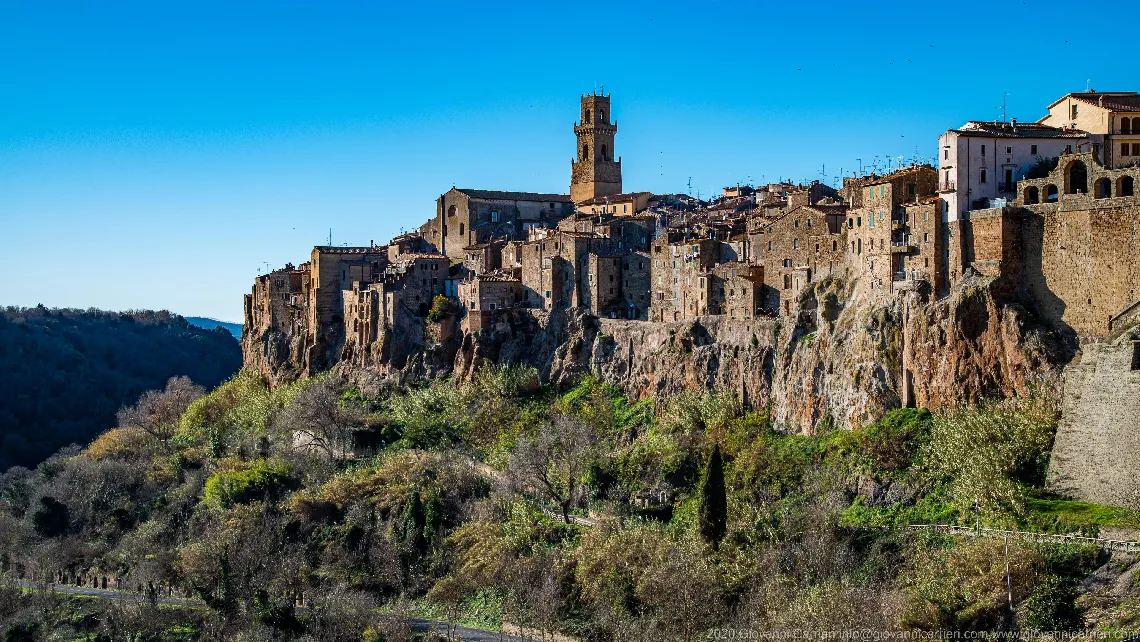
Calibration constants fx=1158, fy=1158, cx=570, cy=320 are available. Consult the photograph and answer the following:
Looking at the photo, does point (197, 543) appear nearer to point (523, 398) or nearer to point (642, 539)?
point (523, 398)

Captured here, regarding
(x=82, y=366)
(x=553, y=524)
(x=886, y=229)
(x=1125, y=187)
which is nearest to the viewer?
(x=1125, y=187)

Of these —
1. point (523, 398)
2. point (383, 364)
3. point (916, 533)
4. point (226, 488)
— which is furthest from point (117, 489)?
point (916, 533)

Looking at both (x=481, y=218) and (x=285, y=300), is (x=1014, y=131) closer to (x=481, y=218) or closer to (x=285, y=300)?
(x=481, y=218)

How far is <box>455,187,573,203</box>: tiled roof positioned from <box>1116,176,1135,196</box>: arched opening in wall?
46.5 meters

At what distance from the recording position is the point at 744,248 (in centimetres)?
5794

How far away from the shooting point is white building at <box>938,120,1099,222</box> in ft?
147

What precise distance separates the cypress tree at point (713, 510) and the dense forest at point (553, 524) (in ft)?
0.28

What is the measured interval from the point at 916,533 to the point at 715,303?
1915 centimetres

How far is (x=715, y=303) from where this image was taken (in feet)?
186

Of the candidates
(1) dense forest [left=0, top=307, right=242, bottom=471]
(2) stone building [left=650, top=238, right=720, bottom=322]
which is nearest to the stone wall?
(2) stone building [left=650, top=238, right=720, bottom=322]

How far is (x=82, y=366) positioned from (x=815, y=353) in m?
93.1

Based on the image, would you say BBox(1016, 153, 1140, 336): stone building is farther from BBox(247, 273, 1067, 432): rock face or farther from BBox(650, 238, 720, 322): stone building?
BBox(650, 238, 720, 322): stone building

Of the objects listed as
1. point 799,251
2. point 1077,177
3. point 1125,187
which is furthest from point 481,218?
point 1125,187

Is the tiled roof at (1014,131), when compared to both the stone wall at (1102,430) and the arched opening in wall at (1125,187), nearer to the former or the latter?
the arched opening in wall at (1125,187)
